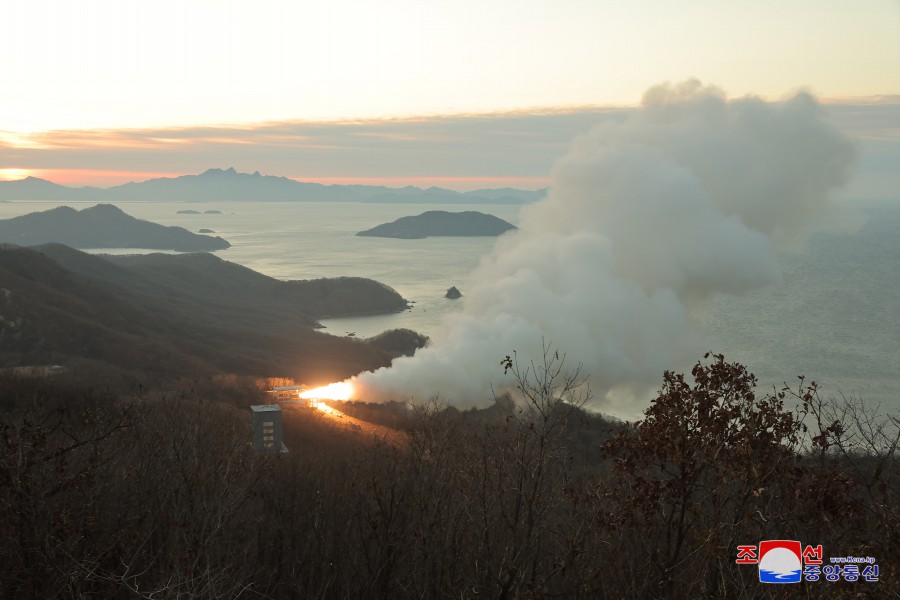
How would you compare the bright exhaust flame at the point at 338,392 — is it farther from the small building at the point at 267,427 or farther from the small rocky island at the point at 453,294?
the small rocky island at the point at 453,294

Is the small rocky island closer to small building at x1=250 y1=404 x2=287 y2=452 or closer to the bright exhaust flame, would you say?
the bright exhaust flame

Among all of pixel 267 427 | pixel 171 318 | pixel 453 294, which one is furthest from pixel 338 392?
pixel 453 294

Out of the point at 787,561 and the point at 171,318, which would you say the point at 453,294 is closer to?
the point at 171,318

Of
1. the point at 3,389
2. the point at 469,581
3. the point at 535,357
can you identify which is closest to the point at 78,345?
the point at 3,389

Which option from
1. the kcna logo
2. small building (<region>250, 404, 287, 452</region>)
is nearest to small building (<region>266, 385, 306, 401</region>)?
small building (<region>250, 404, 287, 452</region>)

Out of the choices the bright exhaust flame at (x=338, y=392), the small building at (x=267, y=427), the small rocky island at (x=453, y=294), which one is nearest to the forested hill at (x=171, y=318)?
the small rocky island at (x=453, y=294)
